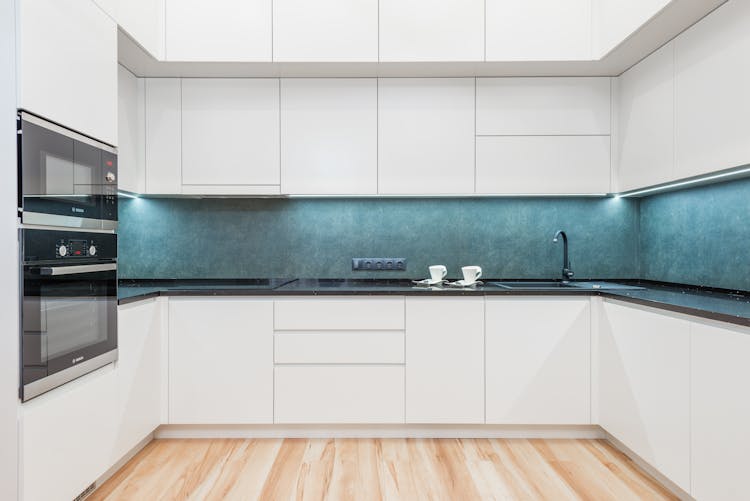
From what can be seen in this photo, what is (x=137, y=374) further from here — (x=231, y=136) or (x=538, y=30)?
(x=538, y=30)

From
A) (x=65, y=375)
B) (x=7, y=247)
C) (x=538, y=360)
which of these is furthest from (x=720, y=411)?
(x=7, y=247)

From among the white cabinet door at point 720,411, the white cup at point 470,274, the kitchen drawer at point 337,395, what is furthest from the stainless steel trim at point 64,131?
the white cabinet door at point 720,411

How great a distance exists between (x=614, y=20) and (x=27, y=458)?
3.20m

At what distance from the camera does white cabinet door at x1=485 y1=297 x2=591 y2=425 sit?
8.34ft

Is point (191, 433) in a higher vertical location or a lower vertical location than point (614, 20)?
lower

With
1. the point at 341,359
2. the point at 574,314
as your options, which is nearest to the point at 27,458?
the point at 341,359

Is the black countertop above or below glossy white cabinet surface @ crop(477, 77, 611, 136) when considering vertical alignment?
below

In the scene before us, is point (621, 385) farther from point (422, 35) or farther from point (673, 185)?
point (422, 35)

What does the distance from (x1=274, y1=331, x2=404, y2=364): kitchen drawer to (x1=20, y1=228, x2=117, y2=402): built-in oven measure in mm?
846

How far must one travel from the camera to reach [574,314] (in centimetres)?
255

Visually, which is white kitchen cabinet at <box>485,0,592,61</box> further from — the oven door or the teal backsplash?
the oven door

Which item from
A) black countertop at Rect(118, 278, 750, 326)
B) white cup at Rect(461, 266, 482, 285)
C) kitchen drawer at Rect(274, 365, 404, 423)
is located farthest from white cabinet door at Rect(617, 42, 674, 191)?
kitchen drawer at Rect(274, 365, 404, 423)

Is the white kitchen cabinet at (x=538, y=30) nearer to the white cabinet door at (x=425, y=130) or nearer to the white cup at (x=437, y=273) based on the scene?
the white cabinet door at (x=425, y=130)

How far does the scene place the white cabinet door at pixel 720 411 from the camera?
61.9 inches
